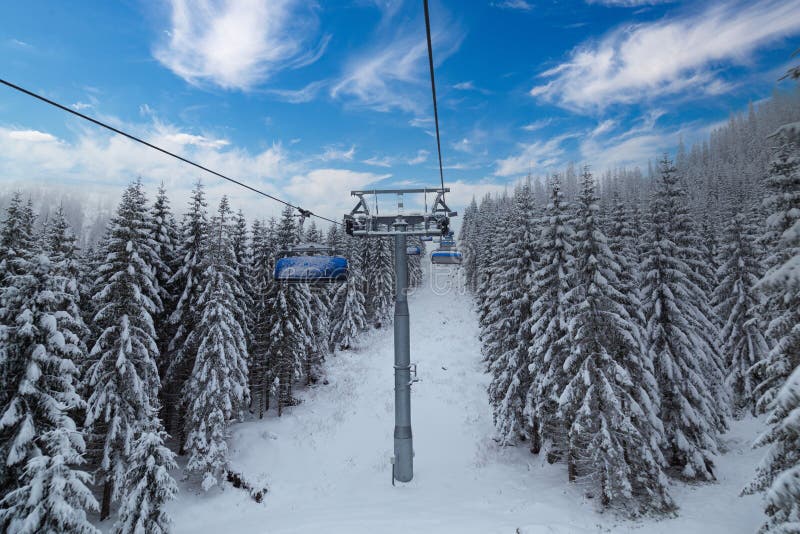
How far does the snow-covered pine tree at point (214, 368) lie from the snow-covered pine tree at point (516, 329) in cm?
1421

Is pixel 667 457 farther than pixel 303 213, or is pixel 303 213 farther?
pixel 667 457

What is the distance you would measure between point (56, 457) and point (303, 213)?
9266 mm

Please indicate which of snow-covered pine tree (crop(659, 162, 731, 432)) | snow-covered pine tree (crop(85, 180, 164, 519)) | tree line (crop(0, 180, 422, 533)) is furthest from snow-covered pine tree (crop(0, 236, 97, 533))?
snow-covered pine tree (crop(659, 162, 731, 432))

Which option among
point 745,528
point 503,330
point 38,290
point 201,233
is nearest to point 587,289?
point 503,330

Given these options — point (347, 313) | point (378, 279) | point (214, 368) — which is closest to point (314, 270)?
point (214, 368)

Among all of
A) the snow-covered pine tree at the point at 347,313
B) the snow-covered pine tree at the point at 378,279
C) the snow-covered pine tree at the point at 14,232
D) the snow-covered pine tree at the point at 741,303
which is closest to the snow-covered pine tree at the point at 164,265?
the snow-covered pine tree at the point at 14,232

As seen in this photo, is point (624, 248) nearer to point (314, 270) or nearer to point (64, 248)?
point (314, 270)

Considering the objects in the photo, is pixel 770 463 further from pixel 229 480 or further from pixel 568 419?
pixel 229 480

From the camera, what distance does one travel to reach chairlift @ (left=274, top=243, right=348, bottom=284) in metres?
16.3

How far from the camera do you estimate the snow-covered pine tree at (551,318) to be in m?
16.0

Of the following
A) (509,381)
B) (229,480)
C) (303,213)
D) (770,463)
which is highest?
(303,213)

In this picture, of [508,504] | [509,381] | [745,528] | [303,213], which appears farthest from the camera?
[509,381]

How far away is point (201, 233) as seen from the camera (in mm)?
22078

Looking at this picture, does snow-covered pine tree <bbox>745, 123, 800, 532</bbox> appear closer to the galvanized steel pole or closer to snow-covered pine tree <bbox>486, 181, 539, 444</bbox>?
snow-covered pine tree <bbox>486, 181, 539, 444</bbox>
